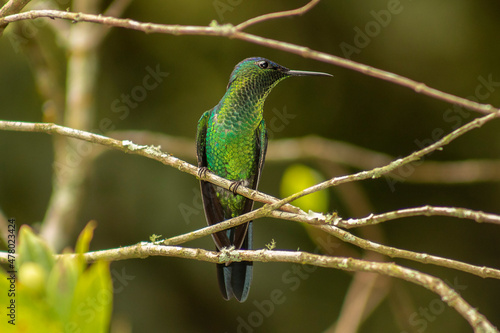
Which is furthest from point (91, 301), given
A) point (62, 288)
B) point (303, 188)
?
point (303, 188)

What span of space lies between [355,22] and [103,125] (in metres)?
2.32

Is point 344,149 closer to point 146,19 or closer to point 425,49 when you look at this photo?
point 425,49

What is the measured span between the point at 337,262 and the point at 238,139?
1.85 metres

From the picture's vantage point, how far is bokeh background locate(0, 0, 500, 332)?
4.31 m

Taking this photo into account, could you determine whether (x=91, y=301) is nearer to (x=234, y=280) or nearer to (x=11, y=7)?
(x=11, y=7)

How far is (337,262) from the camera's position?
129 centimetres

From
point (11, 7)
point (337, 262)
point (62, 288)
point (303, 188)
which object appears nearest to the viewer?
point (62, 288)

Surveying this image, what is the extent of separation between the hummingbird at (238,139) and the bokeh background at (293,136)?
1.01 meters

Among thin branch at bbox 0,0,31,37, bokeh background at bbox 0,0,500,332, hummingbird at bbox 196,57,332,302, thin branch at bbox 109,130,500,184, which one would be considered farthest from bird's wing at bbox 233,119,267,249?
thin branch at bbox 0,0,31,37

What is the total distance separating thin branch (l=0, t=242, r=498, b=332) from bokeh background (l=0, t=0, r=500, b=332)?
2.51m

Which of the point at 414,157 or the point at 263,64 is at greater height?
the point at 263,64

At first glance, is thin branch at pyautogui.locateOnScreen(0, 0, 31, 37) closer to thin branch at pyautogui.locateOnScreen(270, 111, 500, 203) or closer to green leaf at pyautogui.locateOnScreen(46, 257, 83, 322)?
thin branch at pyautogui.locateOnScreen(270, 111, 500, 203)


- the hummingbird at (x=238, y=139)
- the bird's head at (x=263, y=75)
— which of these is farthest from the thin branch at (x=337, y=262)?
the bird's head at (x=263, y=75)

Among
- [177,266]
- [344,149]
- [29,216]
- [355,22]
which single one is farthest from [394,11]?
[29,216]
